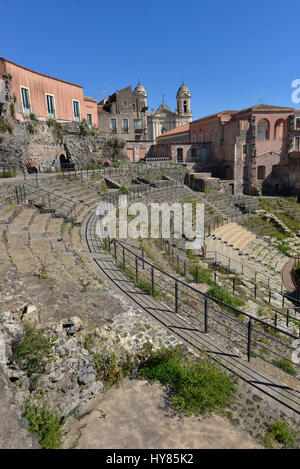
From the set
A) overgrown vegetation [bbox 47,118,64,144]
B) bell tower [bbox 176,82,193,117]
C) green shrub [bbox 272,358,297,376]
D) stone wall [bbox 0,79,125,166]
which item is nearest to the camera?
green shrub [bbox 272,358,297,376]

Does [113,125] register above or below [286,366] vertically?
above

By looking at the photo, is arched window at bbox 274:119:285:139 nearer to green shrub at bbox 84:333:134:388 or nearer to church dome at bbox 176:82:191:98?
church dome at bbox 176:82:191:98

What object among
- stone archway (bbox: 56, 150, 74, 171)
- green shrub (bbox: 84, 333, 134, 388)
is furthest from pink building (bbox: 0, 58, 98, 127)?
green shrub (bbox: 84, 333, 134, 388)

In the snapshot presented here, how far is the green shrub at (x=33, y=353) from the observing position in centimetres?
446

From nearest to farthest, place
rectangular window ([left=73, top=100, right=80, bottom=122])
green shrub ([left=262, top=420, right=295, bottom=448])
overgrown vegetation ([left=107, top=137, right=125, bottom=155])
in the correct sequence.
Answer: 1. green shrub ([left=262, top=420, right=295, bottom=448])
2. overgrown vegetation ([left=107, top=137, right=125, bottom=155])
3. rectangular window ([left=73, top=100, right=80, bottom=122])

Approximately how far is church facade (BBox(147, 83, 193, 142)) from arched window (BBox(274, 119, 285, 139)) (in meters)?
23.0

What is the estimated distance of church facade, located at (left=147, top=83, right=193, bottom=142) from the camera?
53969mm

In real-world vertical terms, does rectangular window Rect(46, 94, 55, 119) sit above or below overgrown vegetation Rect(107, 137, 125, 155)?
above

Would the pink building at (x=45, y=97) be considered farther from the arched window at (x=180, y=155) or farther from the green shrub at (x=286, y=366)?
the green shrub at (x=286, y=366)

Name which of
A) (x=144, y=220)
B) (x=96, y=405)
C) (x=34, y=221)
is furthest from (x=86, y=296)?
(x=144, y=220)

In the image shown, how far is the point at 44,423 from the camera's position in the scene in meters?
3.73

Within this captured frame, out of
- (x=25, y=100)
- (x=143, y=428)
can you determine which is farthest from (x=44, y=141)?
(x=143, y=428)

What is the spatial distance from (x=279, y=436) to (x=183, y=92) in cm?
6344

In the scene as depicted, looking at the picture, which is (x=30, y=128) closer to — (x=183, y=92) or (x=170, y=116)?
(x=170, y=116)
